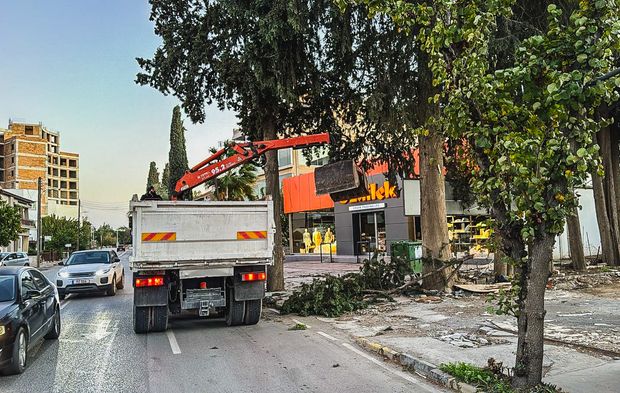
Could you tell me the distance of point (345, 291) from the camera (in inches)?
527

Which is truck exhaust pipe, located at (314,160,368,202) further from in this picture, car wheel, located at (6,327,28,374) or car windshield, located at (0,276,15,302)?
car wheel, located at (6,327,28,374)

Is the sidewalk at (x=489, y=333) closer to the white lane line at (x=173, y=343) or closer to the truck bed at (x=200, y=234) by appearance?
the truck bed at (x=200, y=234)

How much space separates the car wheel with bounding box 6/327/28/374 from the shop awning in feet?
95.7

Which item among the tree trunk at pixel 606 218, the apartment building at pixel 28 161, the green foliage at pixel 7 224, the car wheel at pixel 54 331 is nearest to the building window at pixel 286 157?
the green foliage at pixel 7 224

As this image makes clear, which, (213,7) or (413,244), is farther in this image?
(413,244)

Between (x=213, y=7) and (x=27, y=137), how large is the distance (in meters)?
119

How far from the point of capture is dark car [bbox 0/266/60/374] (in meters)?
6.80

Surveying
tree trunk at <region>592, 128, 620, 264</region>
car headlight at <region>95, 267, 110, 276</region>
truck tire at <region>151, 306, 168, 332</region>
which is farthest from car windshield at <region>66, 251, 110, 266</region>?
tree trunk at <region>592, 128, 620, 264</region>

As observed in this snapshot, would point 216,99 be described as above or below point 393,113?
above

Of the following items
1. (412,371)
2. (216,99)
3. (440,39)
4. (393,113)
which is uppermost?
(216,99)

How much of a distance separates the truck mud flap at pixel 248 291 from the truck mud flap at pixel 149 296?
1.43 m

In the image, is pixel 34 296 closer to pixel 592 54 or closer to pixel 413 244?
pixel 592 54

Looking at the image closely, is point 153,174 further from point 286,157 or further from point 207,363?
point 207,363

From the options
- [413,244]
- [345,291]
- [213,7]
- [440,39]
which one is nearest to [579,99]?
[440,39]
